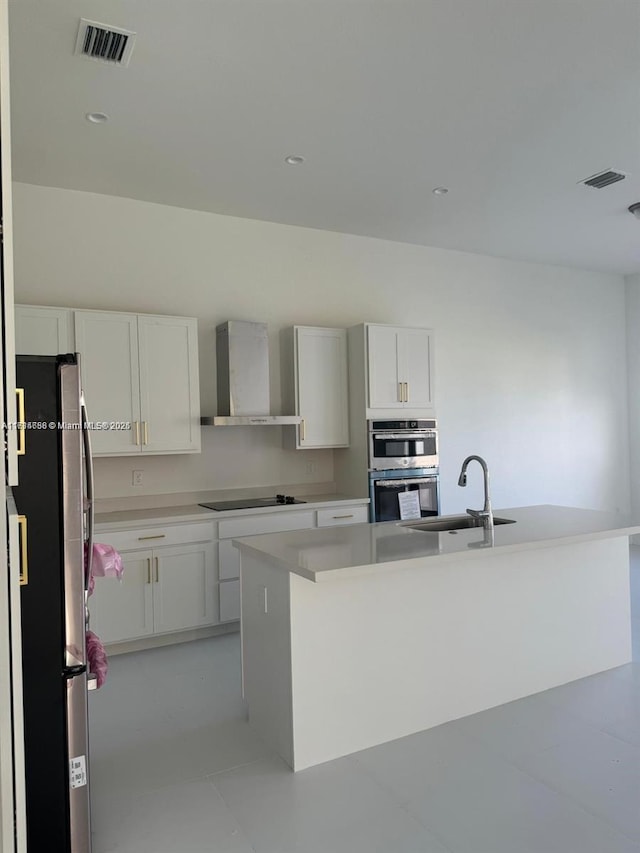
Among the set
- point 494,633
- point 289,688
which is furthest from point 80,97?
point 494,633

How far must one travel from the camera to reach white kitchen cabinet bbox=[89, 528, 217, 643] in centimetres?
380

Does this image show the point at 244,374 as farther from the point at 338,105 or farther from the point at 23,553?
the point at 23,553

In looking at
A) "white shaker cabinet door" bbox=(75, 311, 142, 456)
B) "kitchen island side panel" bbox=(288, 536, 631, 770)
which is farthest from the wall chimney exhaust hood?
"kitchen island side panel" bbox=(288, 536, 631, 770)

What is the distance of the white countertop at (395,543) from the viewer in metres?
2.49

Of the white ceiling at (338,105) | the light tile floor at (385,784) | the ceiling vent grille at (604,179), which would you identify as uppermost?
the ceiling vent grille at (604,179)

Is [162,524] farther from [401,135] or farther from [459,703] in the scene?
[401,135]

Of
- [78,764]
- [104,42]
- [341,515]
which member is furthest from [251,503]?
[104,42]

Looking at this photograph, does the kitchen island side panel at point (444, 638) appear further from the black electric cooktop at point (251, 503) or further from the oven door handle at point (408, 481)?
the oven door handle at point (408, 481)

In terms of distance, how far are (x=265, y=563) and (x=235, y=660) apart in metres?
1.38

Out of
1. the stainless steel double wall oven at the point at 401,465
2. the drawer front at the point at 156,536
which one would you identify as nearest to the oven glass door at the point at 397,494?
the stainless steel double wall oven at the point at 401,465

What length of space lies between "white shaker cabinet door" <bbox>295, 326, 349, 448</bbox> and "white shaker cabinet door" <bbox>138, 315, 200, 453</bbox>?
0.85 m

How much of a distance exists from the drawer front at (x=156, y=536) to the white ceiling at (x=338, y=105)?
2.30m

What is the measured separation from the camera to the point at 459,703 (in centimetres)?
297

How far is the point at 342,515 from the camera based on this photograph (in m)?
4.67
